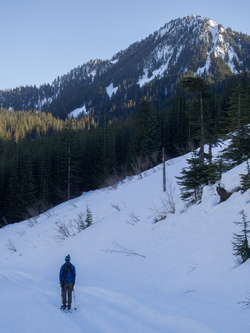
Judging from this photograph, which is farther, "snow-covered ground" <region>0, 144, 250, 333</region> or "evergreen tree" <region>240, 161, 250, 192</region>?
"evergreen tree" <region>240, 161, 250, 192</region>

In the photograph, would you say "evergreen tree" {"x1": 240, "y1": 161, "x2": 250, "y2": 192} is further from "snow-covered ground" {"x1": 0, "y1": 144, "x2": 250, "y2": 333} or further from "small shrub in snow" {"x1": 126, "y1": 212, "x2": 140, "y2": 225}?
"small shrub in snow" {"x1": 126, "y1": 212, "x2": 140, "y2": 225}

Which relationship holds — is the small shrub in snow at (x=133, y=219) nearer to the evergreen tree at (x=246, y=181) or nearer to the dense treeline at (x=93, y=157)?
the evergreen tree at (x=246, y=181)

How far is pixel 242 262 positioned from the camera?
6516mm

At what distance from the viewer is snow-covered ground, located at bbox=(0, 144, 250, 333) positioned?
4.89 metres

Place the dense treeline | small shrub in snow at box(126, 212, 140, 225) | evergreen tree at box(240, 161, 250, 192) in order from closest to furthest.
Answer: evergreen tree at box(240, 161, 250, 192), small shrub in snow at box(126, 212, 140, 225), the dense treeline

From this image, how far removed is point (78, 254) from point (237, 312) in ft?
34.6

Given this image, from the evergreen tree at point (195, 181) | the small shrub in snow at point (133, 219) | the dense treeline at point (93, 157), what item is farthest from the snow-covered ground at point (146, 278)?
the dense treeline at point (93, 157)

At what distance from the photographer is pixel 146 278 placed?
27.7ft

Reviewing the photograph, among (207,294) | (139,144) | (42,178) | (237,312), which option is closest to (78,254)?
(207,294)

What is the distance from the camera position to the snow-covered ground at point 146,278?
4.89 metres

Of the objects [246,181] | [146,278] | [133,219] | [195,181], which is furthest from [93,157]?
[146,278]

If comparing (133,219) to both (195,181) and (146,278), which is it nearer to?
(195,181)

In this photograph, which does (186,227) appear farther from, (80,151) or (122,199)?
(80,151)

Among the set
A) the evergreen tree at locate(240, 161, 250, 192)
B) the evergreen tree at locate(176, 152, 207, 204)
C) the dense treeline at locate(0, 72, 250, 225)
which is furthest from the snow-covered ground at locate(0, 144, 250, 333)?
the dense treeline at locate(0, 72, 250, 225)
